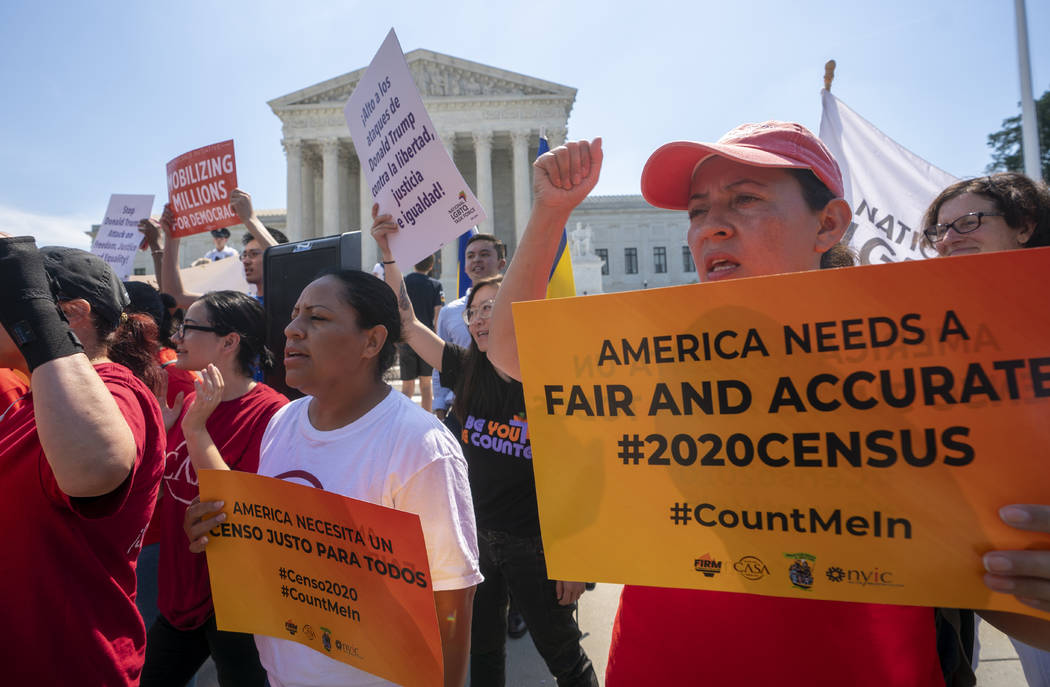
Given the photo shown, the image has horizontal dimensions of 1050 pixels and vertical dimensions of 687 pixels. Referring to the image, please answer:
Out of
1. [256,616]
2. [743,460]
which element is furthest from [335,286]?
[743,460]

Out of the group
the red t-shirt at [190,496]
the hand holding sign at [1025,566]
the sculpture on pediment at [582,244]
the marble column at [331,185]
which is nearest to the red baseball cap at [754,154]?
the hand holding sign at [1025,566]

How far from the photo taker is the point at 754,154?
1.17m

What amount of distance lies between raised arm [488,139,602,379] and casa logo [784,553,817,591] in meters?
0.71

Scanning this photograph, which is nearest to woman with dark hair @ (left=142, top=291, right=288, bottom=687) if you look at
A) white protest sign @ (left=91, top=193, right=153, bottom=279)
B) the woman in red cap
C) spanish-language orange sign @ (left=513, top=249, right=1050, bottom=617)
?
the woman in red cap

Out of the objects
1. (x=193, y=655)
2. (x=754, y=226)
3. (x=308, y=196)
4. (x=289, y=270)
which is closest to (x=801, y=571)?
(x=754, y=226)

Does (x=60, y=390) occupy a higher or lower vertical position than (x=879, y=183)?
lower

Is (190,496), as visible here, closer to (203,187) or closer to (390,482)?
(390,482)

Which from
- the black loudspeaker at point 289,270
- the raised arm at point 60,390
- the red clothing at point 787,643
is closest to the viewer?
the red clothing at point 787,643

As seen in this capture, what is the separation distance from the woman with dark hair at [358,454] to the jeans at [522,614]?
0.79 metres

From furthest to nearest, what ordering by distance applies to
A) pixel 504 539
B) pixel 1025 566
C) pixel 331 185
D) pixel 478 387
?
pixel 331 185, pixel 478 387, pixel 504 539, pixel 1025 566

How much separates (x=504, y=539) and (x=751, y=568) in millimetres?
1694

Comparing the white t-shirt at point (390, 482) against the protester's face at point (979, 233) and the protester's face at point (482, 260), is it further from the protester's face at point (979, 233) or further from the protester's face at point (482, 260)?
the protester's face at point (482, 260)

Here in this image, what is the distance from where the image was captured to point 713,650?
105cm

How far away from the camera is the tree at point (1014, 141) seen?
27.8 m
